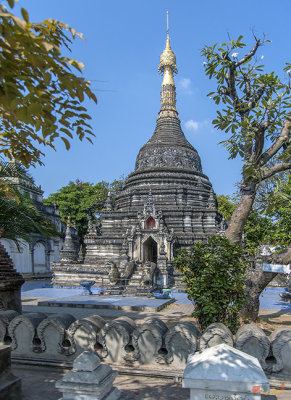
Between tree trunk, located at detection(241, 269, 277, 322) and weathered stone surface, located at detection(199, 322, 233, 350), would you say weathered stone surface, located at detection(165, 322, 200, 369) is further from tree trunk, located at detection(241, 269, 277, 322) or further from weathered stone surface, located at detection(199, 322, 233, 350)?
tree trunk, located at detection(241, 269, 277, 322)

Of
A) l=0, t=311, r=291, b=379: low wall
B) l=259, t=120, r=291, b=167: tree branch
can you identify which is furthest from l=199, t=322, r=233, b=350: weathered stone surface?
l=259, t=120, r=291, b=167: tree branch

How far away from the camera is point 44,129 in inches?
157

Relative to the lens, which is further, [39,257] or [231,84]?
[39,257]

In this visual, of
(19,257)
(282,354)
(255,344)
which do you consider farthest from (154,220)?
(282,354)

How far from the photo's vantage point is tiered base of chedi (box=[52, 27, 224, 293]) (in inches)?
890

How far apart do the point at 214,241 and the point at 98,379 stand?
4634 millimetres

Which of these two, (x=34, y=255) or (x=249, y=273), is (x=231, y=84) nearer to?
(x=249, y=273)

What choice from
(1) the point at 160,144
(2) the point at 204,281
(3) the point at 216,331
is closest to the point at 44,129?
(3) the point at 216,331

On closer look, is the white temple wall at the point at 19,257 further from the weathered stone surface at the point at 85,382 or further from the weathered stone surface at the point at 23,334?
the weathered stone surface at the point at 85,382

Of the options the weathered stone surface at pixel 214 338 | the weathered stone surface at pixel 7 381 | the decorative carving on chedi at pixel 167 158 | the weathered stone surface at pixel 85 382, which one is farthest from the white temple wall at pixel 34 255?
the weathered stone surface at pixel 85 382

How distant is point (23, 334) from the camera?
669 cm

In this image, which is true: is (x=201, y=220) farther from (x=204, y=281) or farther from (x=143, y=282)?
(x=204, y=281)

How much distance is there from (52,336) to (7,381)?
5.39ft

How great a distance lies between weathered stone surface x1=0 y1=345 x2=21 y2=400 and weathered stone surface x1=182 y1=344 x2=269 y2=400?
9.68 ft
